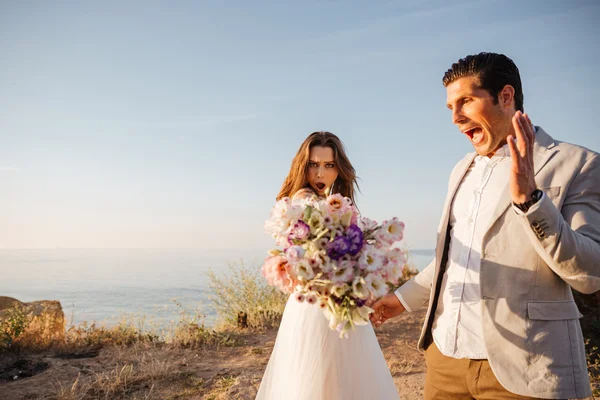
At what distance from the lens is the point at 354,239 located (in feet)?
7.43

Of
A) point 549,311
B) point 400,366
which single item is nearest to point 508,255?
point 549,311

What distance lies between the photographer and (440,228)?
2570mm

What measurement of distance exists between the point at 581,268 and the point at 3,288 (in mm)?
37167

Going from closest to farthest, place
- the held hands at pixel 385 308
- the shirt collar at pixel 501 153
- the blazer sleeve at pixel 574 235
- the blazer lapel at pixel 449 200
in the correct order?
1. the blazer sleeve at pixel 574 235
2. the shirt collar at pixel 501 153
3. the blazer lapel at pixel 449 200
4. the held hands at pixel 385 308

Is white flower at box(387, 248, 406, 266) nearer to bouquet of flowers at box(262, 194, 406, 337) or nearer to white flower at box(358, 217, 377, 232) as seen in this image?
bouquet of flowers at box(262, 194, 406, 337)

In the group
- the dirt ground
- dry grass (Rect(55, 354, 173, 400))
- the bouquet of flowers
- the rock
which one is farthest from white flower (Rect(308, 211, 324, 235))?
the rock

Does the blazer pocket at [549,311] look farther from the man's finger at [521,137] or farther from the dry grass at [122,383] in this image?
the dry grass at [122,383]

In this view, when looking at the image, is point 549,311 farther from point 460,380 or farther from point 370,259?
point 370,259

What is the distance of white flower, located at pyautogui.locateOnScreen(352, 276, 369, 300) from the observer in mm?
2180

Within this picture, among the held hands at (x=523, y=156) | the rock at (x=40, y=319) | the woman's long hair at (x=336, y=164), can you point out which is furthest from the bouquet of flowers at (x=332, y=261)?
the rock at (x=40, y=319)

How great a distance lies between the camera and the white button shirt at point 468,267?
2211 millimetres

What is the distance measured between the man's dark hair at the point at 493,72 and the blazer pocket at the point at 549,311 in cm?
105

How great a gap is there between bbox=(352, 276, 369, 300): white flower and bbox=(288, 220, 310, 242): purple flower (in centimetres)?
35

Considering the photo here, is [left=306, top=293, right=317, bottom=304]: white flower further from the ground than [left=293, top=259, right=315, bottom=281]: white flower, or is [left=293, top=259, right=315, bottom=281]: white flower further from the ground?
[left=293, top=259, right=315, bottom=281]: white flower
